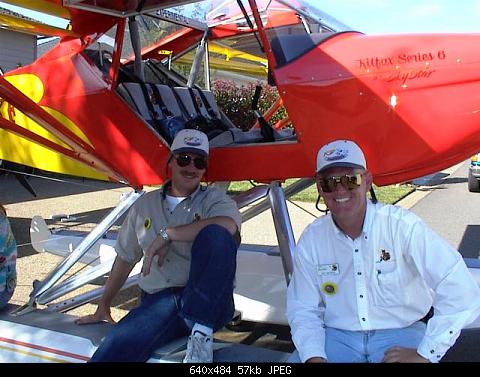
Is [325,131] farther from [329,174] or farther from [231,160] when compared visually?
[329,174]

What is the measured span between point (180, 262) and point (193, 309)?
30 centimetres

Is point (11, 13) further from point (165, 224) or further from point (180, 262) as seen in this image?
point (180, 262)

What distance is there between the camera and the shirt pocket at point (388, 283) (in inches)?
77.1

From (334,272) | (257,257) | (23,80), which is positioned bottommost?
(334,272)

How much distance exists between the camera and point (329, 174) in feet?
6.53

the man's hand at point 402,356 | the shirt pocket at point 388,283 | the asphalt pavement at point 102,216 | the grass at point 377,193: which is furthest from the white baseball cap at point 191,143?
the grass at point 377,193

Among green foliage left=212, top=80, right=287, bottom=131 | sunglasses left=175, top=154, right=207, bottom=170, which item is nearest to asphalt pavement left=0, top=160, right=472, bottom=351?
green foliage left=212, top=80, right=287, bottom=131

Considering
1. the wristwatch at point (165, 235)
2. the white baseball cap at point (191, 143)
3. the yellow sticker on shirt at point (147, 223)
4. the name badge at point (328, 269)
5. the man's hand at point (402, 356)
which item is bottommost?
the man's hand at point (402, 356)

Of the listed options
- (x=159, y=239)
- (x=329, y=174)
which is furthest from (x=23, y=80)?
(x=329, y=174)

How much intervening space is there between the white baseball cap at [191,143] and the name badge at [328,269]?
0.98 m

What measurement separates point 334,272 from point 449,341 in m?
0.46

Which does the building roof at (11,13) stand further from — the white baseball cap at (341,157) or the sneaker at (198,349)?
the white baseball cap at (341,157)

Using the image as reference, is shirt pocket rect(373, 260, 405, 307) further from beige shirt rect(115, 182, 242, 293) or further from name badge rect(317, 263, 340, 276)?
beige shirt rect(115, 182, 242, 293)

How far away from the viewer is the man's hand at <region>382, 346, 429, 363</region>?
1.83 meters
